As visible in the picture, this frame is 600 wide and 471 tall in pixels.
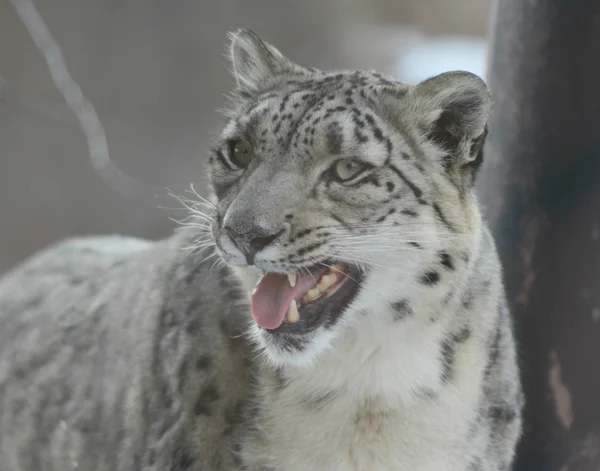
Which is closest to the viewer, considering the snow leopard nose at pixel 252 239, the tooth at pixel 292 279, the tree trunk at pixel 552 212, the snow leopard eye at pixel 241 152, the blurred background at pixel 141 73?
the snow leopard nose at pixel 252 239

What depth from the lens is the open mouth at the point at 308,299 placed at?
2.02 metres

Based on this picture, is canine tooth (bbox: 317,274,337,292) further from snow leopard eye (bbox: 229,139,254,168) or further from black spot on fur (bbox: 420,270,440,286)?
snow leopard eye (bbox: 229,139,254,168)

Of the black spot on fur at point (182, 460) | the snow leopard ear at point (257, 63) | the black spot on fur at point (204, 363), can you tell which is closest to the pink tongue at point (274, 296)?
the black spot on fur at point (204, 363)

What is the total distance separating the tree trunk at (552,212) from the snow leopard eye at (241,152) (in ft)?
3.98

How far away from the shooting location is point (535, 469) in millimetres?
2951

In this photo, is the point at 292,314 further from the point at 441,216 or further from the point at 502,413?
the point at 502,413

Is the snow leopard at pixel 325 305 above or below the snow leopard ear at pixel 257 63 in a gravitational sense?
below

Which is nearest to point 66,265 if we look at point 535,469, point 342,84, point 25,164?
point 342,84

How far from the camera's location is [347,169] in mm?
2021

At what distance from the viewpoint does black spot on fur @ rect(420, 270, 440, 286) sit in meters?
2.07

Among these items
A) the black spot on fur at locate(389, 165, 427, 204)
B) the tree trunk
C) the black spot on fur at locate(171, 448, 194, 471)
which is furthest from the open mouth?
the tree trunk

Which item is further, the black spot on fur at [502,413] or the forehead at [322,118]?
the black spot on fur at [502,413]

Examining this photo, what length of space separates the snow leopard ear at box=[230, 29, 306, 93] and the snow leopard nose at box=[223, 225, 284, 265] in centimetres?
68

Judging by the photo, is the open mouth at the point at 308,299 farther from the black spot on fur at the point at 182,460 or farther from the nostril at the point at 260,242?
the black spot on fur at the point at 182,460
